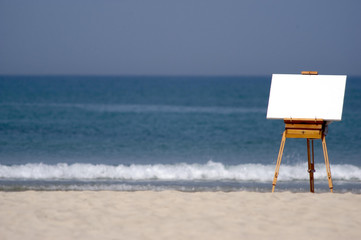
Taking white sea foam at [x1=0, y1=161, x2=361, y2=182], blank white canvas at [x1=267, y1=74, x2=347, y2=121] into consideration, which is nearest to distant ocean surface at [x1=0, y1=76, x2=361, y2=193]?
white sea foam at [x1=0, y1=161, x2=361, y2=182]

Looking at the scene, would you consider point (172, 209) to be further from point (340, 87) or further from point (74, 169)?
point (74, 169)

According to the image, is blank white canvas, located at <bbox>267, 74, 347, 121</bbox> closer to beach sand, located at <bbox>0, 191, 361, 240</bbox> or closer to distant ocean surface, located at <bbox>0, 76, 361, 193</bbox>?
beach sand, located at <bbox>0, 191, 361, 240</bbox>

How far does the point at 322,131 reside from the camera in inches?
277

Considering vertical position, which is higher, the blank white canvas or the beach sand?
the blank white canvas

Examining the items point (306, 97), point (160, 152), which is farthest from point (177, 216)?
point (160, 152)

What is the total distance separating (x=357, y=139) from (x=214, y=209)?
476 inches

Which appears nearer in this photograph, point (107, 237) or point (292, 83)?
point (107, 237)

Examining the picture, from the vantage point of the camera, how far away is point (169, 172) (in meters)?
10.9

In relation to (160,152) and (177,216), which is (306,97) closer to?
(177,216)

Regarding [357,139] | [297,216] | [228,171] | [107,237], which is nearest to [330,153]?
[357,139]

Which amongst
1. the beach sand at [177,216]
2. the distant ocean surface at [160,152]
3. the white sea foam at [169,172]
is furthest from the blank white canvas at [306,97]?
the white sea foam at [169,172]

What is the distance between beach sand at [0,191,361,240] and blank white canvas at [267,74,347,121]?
1121 millimetres

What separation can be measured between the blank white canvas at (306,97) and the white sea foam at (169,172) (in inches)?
130

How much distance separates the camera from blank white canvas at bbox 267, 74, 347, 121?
701 centimetres
